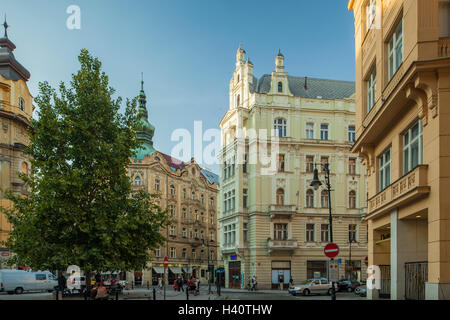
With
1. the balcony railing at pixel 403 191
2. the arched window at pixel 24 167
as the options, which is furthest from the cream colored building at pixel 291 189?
the balcony railing at pixel 403 191

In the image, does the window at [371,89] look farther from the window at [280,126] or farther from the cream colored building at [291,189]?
the window at [280,126]

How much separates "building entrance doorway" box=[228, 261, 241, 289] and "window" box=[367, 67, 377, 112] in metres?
33.3

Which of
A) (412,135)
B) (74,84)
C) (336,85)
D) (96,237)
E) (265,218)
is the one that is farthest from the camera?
(336,85)

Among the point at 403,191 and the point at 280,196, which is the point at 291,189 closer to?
the point at 280,196

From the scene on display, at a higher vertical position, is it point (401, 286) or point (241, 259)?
point (401, 286)

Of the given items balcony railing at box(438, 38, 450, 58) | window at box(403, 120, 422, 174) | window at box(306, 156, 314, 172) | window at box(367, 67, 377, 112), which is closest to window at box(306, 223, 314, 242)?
window at box(306, 156, 314, 172)

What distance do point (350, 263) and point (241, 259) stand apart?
11267mm

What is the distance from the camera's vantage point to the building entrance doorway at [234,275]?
54.2m

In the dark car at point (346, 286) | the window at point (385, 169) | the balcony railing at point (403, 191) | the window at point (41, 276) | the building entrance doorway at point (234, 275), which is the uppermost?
the window at point (385, 169)

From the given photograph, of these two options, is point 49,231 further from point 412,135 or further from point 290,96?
point 290,96

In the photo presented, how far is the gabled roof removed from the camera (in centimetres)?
5572

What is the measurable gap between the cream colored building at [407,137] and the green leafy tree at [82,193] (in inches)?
484

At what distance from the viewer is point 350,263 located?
170 feet

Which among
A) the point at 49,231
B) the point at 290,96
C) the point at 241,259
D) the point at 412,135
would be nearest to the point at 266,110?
the point at 290,96
